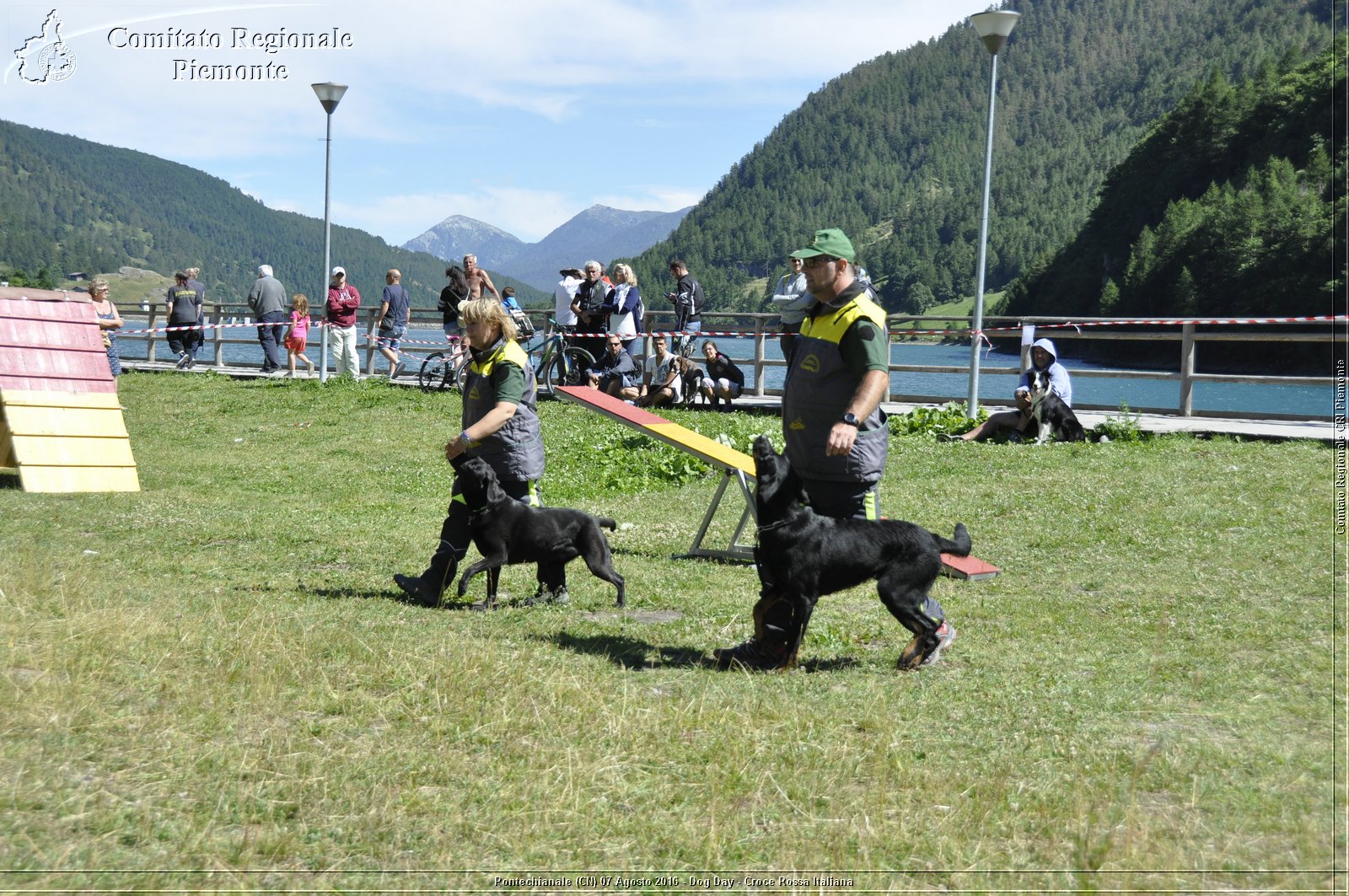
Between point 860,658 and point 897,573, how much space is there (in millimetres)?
683

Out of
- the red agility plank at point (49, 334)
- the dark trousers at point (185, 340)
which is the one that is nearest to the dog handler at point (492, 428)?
the red agility plank at point (49, 334)

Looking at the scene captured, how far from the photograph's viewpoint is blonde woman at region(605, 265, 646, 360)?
18.2 meters

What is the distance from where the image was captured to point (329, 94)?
75.2ft

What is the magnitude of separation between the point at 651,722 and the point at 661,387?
13.4 metres

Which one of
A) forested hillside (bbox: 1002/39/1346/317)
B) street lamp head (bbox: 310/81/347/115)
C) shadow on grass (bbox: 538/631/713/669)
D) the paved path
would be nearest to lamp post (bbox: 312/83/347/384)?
street lamp head (bbox: 310/81/347/115)

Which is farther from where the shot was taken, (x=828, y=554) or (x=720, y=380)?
(x=720, y=380)

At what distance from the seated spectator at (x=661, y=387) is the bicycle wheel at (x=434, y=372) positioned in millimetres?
3688

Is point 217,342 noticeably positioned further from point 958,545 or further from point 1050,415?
point 958,545

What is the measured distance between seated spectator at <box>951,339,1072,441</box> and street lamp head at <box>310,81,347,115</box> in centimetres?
1469

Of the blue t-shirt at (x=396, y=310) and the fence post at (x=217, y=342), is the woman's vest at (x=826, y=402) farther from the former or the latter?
the fence post at (x=217, y=342)

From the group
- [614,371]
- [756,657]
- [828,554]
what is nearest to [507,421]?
[756,657]

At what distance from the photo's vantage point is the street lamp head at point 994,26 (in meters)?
16.1

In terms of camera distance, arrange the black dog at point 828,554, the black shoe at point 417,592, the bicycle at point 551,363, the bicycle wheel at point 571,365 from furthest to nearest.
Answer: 1. the bicycle at point 551,363
2. the bicycle wheel at point 571,365
3. the black shoe at point 417,592
4. the black dog at point 828,554

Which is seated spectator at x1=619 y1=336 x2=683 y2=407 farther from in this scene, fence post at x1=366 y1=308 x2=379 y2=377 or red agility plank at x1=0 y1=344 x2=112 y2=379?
fence post at x1=366 y1=308 x2=379 y2=377
